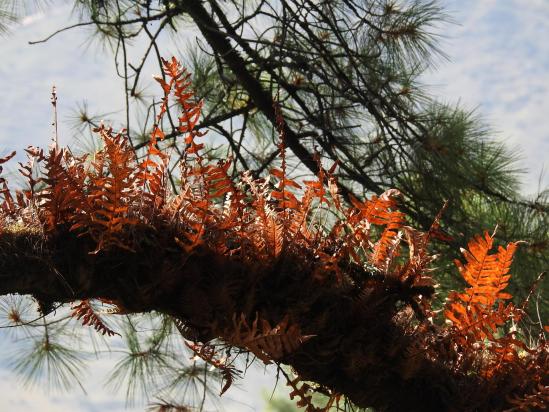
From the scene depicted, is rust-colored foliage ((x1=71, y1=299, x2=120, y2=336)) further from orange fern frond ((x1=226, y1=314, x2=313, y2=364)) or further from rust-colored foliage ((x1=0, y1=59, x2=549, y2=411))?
orange fern frond ((x1=226, y1=314, x2=313, y2=364))

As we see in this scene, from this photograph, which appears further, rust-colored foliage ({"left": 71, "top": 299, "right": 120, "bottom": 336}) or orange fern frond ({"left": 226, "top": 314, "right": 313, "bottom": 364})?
rust-colored foliage ({"left": 71, "top": 299, "right": 120, "bottom": 336})

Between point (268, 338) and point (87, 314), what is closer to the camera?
point (268, 338)

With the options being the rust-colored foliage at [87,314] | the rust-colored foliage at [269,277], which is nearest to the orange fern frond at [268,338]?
the rust-colored foliage at [269,277]

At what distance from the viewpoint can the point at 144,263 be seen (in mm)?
615

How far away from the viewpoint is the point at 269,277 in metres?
0.65

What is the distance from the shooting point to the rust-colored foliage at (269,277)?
61 centimetres

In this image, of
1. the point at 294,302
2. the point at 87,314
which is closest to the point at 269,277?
the point at 294,302

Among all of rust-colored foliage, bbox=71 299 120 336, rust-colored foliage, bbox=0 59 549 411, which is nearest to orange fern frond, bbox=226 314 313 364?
rust-colored foliage, bbox=0 59 549 411

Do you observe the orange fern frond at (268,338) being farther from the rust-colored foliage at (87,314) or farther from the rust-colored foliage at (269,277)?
the rust-colored foliage at (87,314)

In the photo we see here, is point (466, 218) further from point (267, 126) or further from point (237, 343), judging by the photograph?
point (237, 343)

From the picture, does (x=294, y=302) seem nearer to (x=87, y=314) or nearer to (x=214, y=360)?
(x=214, y=360)

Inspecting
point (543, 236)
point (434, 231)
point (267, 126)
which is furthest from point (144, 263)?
point (267, 126)

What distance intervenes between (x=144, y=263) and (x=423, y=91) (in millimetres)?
1633

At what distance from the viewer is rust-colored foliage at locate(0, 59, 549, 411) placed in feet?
2.01
